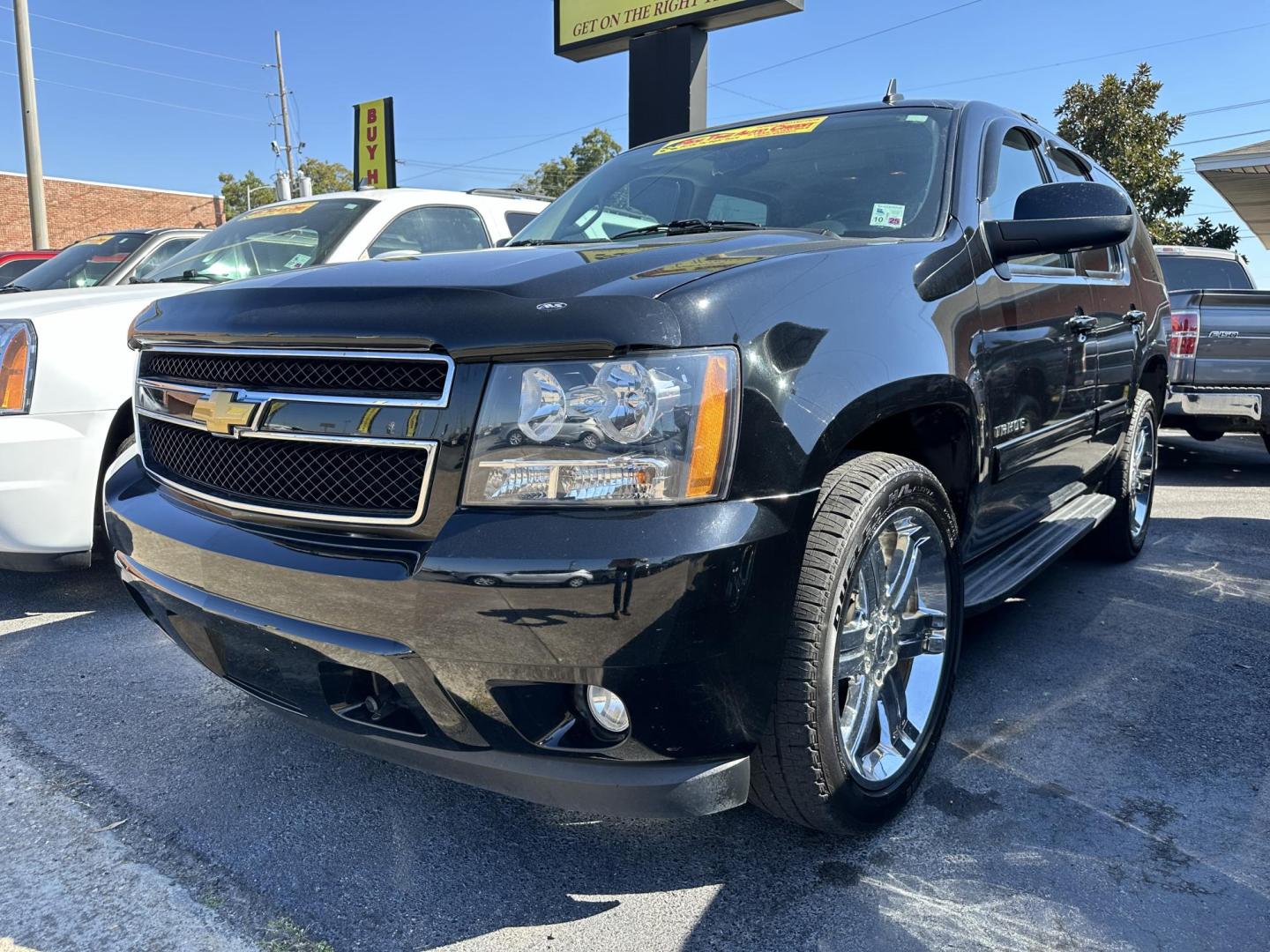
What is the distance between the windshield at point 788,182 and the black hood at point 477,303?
0.53m

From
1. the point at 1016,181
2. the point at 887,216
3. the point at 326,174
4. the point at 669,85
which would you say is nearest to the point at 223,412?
the point at 887,216

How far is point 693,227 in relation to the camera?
278 centimetres

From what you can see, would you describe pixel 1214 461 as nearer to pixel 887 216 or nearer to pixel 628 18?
pixel 887 216

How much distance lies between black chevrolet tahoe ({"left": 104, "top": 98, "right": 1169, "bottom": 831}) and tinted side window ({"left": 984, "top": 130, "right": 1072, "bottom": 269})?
540 millimetres

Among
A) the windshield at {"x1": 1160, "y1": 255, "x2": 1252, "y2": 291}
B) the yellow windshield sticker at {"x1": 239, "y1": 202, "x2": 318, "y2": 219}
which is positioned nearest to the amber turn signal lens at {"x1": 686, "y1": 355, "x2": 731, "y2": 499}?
the yellow windshield sticker at {"x1": 239, "y1": 202, "x2": 318, "y2": 219}

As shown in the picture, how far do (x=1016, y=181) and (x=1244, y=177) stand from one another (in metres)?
17.2

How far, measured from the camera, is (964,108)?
3.08m

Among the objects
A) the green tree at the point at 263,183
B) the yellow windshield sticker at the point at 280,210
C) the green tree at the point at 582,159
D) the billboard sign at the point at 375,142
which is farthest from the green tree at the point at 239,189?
the yellow windshield sticker at the point at 280,210

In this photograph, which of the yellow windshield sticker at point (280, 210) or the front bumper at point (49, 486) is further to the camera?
the yellow windshield sticker at point (280, 210)

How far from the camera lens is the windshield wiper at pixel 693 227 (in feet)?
8.98

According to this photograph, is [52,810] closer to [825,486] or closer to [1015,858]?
[825,486]

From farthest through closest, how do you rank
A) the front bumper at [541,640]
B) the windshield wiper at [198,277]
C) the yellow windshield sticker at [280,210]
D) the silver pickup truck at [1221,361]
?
the silver pickup truck at [1221,361]
the yellow windshield sticker at [280,210]
the windshield wiper at [198,277]
the front bumper at [541,640]

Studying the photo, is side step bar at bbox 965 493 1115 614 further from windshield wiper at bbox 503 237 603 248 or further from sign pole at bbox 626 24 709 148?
sign pole at bbox 626 24 709 148

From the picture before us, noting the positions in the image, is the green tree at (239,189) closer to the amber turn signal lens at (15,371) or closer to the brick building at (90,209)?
the brick building at (90,209)
